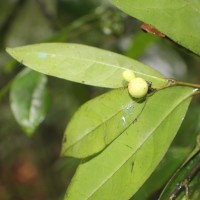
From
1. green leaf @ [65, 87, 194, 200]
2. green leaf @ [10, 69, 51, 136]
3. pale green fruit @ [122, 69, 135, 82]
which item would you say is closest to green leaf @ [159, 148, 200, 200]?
green leaf @ [65, 87, 194, 200]

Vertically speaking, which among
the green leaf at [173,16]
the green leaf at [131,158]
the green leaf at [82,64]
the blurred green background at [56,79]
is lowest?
the blurred green background at [56,79]

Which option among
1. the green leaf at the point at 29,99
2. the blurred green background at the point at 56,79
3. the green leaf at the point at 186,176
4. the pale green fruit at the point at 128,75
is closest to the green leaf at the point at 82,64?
the pale green fruit at the point at 128,75

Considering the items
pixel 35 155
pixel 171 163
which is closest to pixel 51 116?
pixel 35 155

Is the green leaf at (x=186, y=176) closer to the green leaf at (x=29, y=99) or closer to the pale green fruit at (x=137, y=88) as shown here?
the pale green fruit at (x=137, y=88)

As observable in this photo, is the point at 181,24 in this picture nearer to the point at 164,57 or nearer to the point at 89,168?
the point at 89,168

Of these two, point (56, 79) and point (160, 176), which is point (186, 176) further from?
point (56, 79)

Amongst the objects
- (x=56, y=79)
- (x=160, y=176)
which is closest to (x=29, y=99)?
(x=160, y=176)
